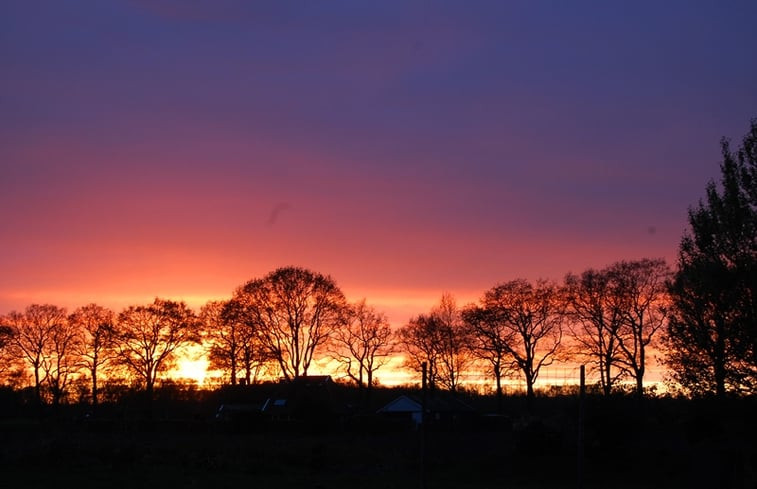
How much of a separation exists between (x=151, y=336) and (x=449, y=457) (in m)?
47.7

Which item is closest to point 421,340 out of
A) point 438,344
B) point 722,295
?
point 438,344

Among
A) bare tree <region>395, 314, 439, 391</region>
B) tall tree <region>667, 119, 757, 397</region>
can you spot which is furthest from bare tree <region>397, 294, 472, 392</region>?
tall tree <region>667, 119, 757, 397</region>

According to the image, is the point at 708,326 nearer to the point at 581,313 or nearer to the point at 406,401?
the point at 581,313

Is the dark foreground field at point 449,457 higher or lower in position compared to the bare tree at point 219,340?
lower

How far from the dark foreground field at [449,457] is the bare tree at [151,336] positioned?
1108 inches

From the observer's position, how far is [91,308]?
87438 mm

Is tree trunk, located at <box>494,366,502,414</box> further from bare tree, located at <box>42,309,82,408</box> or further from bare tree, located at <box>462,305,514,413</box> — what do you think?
bare tree, located at <box>42,309,82,408</box>

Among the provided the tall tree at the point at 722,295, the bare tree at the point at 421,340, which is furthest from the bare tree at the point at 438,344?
the tall tree at the point at 722,295

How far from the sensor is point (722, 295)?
3203 centimetres

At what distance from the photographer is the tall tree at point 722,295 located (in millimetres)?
31625

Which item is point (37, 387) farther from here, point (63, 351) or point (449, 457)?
point (449, 457)

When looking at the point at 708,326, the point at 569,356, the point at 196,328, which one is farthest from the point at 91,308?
the point at 708,326

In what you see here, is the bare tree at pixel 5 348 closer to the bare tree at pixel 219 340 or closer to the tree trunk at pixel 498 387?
the bare tree at pixel 219 340

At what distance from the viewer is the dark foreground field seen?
33.4 meters
